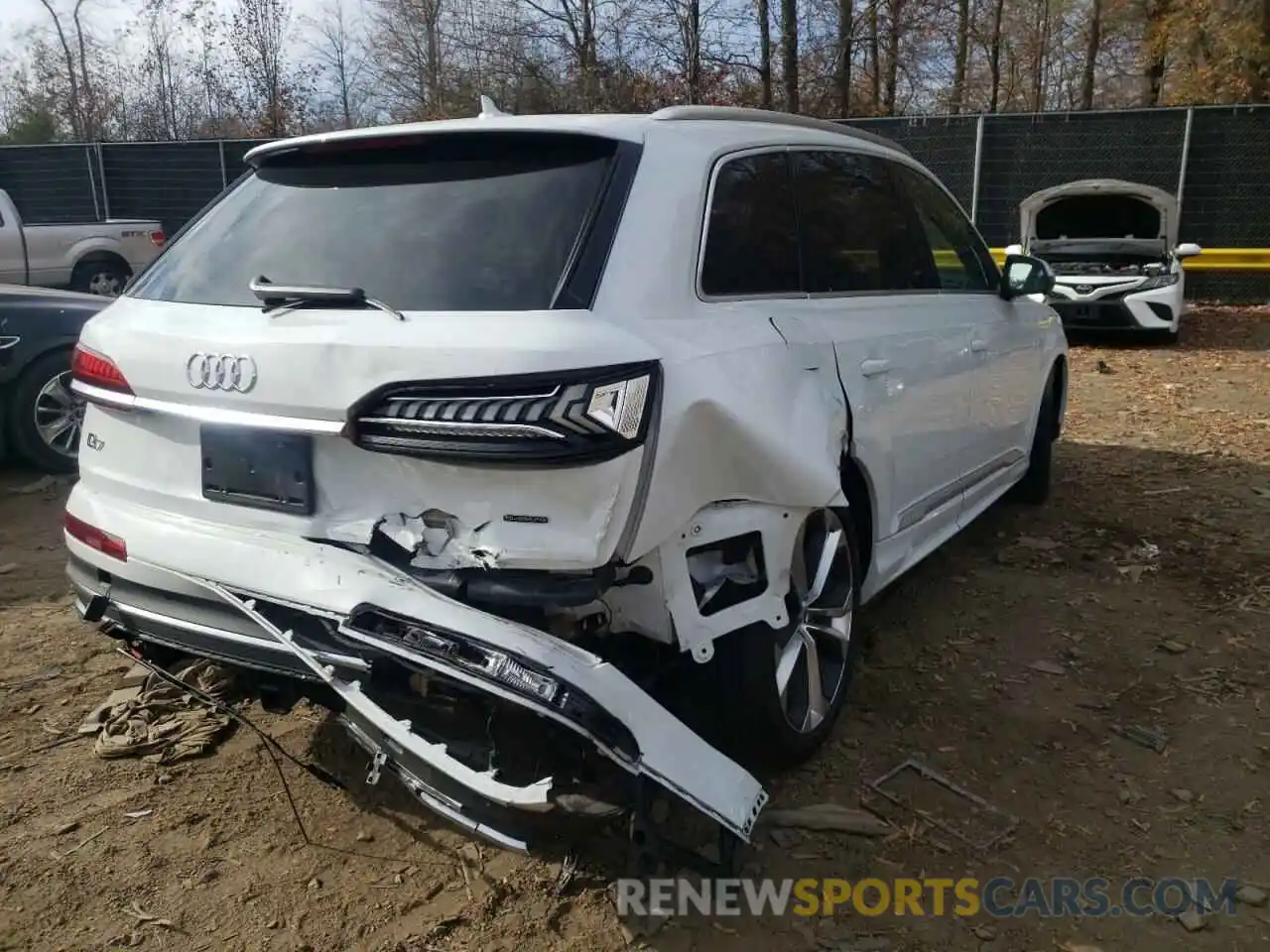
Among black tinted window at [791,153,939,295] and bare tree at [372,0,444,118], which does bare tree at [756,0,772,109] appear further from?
black tinted window at [791,153,939,295]

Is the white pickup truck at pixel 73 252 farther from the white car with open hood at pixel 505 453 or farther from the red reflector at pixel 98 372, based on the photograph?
the white car with open hood at pixel 505 453

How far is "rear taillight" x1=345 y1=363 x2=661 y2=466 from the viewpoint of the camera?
2256 mm

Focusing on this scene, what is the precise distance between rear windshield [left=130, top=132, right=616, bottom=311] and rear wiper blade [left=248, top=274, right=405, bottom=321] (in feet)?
0.14

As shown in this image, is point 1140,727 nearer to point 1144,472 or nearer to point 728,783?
point 728,783

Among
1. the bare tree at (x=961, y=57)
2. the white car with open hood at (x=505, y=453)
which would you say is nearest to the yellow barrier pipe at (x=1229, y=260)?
the bare tree at (x=961, y=57)

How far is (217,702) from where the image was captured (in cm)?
286

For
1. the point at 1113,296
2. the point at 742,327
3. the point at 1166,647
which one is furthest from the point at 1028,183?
the point at 742,327

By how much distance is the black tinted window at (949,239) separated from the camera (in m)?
4.36

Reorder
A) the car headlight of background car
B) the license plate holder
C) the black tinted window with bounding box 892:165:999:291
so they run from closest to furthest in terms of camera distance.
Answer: the license plate holder, the black tinted window with bounding box 892:165:999:291, the car headlight of background car

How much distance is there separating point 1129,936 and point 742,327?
1751 millimetres

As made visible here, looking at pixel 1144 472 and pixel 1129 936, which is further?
Answer: pixel 1144 472

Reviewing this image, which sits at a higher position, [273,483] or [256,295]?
[256,295]

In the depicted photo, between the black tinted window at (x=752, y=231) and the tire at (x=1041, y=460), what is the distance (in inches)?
114

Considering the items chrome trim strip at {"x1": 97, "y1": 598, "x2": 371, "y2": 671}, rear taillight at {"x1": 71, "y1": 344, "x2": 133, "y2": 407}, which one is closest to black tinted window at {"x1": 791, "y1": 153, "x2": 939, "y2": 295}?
chrome trim strip at {"x1": 97, "y1": 598, "x2": 371, "y2": 671}
